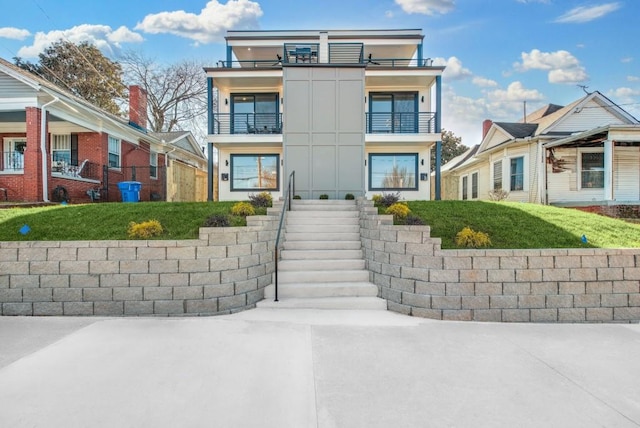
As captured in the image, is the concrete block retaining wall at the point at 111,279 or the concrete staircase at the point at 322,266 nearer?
the concrete block retaining wall at the point at 111,279

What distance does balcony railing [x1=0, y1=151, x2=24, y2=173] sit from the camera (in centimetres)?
1250

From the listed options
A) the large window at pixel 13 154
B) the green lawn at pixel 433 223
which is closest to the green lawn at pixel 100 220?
the green lawn at pixel 433 223

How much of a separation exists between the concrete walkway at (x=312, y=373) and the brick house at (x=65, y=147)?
8109 mm

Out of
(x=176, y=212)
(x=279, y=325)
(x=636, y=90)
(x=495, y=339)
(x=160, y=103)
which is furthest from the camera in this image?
(x=160, y=103)

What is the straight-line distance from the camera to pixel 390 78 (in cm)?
1420

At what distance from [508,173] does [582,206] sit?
3437mm

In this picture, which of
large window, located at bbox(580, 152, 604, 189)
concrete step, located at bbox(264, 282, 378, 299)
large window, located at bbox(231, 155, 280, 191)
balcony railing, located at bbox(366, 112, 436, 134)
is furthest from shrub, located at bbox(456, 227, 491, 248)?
large window, located at bbox(580, 152, 604, 189)

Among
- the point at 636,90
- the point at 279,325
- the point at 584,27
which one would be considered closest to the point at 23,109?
the point at 279,325

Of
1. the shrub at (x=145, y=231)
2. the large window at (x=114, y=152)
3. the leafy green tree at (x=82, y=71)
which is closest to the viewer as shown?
the shrub at (x=145, y=231)

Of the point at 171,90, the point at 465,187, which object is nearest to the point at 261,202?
the point at 465,187

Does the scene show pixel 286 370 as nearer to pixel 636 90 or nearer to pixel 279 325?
pixel 279 325

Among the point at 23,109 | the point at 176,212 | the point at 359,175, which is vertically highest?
the point at 23,109

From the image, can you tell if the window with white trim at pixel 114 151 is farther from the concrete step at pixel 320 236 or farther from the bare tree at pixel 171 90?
the bare tree at pixel 171 90

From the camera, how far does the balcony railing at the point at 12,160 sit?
41.0ft
